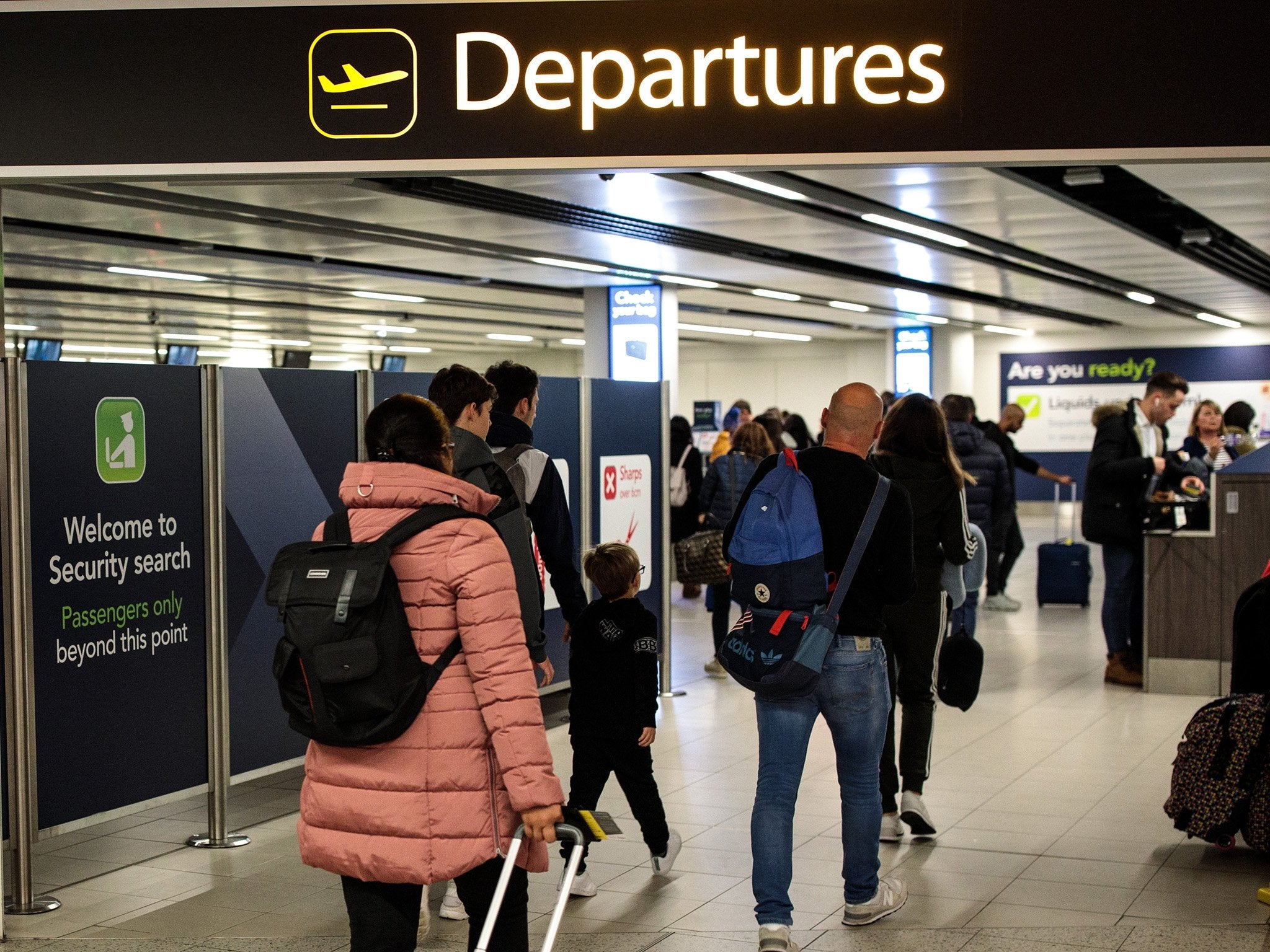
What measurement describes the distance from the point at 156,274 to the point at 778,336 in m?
15.4

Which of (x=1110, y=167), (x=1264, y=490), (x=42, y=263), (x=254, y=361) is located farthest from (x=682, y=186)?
(x=254, y=361)

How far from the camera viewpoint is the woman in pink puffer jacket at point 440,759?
267 centimetres

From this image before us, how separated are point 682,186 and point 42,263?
7803 millimetres

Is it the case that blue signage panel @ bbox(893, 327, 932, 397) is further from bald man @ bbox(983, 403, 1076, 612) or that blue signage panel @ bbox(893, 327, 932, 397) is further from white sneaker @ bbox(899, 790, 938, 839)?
white sneaker @ bbox(899, 790, 938, 839)

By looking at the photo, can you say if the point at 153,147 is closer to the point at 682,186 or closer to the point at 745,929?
the point at 745,929

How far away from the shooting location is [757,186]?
1035cm

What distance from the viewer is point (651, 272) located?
16609 millimetres

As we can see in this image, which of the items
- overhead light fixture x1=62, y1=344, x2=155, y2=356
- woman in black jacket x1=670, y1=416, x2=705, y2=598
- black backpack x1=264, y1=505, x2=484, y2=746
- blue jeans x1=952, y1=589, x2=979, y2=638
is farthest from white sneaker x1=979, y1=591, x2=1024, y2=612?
overhead light fixture x1=62, y1=344, x2=155, y2=356

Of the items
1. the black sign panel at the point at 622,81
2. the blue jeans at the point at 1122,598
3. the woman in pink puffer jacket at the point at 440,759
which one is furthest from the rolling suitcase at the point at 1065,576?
the woman in pink puffer jacket at the point at 440,759

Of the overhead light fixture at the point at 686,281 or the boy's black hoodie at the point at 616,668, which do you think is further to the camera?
the overhead light fixture at the point at 686,281

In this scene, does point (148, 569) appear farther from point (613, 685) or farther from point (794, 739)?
point (794, 739)

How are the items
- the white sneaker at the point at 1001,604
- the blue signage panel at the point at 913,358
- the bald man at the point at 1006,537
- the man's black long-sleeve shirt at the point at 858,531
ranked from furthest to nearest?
1. the blue signage panel at the point at 913,358
2. the white sneaker at the point at 1001,604
3. the bald man at the point at 1006,537
4. the man's black long-sleeve shirt at the point at 858,531

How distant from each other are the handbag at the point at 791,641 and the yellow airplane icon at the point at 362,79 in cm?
173

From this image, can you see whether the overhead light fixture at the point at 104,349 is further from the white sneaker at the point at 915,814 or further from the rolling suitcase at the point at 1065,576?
the white sneaker at the point at 915,814
